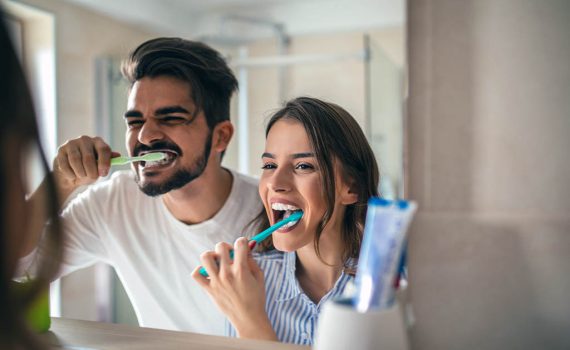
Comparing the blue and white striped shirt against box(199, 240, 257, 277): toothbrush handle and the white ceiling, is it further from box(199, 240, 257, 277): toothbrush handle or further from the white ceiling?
the white ceiling

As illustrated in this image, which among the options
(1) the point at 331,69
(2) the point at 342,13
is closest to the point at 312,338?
(2) the point at 342,13

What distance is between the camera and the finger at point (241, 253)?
0.53 m

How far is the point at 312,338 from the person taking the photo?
59 centimetres

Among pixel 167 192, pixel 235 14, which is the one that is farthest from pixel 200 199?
pixel 235 14

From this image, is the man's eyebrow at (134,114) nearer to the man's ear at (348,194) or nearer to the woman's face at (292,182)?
the woman's face at (292,182)

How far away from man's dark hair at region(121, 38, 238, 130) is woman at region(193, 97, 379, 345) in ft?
0.59

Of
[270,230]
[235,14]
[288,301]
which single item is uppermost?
[235,14]

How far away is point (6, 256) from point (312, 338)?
40cm

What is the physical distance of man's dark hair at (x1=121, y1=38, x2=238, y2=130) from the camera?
0.75 meters

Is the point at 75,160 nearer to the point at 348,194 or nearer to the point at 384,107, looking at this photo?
the point at 348,194

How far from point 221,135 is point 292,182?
0.26 m

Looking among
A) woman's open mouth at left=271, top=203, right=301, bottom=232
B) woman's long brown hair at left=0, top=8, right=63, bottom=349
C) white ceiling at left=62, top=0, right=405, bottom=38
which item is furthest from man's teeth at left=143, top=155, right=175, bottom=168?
white ceiling at left=62, top=0, right=405, bottom=38

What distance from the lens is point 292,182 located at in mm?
612

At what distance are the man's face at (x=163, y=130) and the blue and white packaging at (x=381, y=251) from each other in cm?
49
